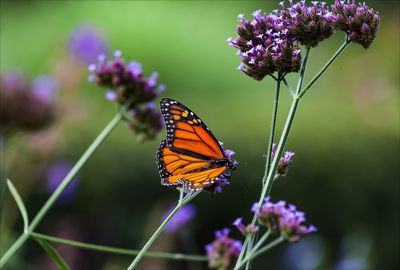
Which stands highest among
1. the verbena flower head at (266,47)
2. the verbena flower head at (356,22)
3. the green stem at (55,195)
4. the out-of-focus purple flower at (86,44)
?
the out-of-focus purple flower at (86,44)

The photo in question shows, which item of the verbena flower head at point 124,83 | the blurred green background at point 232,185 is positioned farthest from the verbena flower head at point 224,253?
the blurred green background at point 232,185

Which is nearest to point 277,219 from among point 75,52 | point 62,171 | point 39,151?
point 39,151

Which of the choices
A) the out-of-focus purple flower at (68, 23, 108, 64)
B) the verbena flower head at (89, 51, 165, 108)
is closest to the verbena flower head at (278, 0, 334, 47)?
the verbena flower head at (89, 51, 165, 108)

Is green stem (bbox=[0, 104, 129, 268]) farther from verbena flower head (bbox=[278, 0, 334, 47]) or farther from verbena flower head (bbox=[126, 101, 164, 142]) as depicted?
verbena flower head (bbox=[278, 0, 334, 47])

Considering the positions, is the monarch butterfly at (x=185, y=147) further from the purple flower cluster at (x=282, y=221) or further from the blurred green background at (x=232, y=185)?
the blurred green background at (x=232, y=185)

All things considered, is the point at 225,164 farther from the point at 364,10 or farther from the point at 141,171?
the point at 141,171
